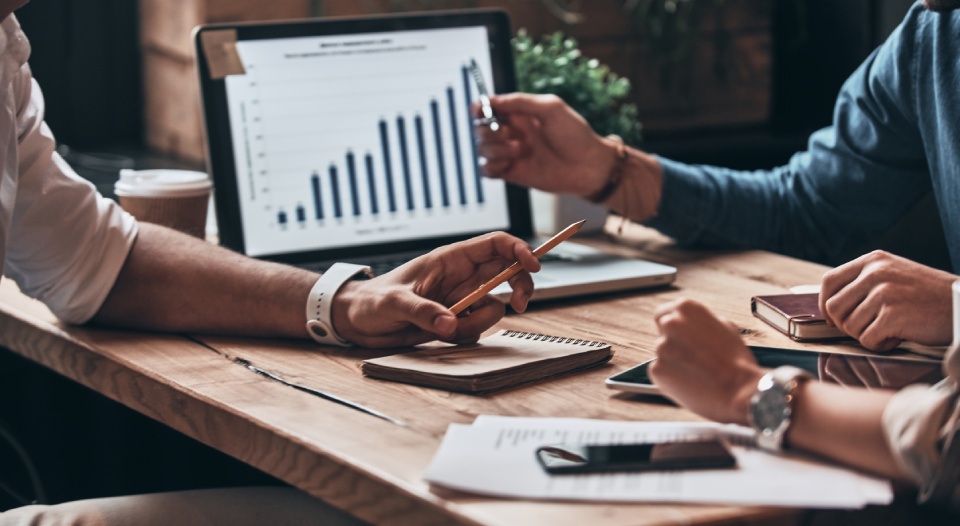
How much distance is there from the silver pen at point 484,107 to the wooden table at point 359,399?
349mm

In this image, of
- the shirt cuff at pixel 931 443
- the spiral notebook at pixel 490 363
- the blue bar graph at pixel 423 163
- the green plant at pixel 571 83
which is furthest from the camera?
the green plant at pixel 571 83

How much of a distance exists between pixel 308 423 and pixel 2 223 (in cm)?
47

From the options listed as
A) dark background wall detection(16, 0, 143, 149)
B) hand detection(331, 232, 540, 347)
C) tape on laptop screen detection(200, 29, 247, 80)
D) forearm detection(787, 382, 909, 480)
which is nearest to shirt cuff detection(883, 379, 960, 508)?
forearm detection(787, 382, 909, 480)

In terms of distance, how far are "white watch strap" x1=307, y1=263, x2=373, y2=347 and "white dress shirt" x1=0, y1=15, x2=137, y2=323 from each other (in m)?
0.24

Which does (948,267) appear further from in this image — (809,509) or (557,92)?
(809,509)

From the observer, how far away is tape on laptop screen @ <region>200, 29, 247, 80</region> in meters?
1.50

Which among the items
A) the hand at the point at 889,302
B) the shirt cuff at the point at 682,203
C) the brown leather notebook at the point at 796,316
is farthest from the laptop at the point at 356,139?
the hand at the point at 889,302

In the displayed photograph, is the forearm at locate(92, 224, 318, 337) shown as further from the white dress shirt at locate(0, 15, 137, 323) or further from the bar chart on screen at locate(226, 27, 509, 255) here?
the bar chart on screen at locate(226, 27, 509, 255)

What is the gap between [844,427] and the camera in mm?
776

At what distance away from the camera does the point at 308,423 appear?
2.96ft

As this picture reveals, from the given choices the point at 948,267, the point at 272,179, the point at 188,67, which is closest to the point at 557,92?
the point at 272,179

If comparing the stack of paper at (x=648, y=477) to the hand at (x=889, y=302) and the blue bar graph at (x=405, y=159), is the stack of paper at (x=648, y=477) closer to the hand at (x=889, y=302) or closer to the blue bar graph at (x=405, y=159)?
the hand at (x=889, y=302)

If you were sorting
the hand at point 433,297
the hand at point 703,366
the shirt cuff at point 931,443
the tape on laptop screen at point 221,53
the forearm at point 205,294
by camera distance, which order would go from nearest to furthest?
1. the shirt cuff at point 931,443
2. the hand at point 703,366
3. the hand at point 433,297
4. the forearm at point 205,294
5. the tape on laptop screen at point 221,53

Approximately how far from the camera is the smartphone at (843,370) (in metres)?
0.92
